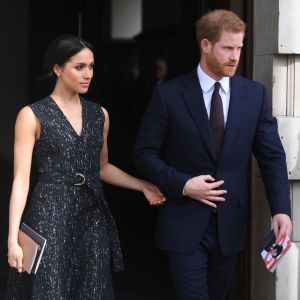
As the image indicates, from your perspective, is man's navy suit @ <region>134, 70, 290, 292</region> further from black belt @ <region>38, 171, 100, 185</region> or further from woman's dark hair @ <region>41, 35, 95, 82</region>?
woman's dark hair @ <region>41, 35, 95, 82</region>

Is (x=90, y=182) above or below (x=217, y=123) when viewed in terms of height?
below

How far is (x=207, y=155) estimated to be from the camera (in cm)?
470

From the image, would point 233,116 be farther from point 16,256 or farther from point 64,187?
point 16,256

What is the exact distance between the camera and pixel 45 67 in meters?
4.70

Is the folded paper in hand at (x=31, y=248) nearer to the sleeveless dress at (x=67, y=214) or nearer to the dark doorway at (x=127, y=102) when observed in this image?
the sleeveless dress at (x=67, y=214)

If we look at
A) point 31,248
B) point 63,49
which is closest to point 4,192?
point 63,49

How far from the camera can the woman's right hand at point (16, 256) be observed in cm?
440

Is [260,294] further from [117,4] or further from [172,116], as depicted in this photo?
[117,4]

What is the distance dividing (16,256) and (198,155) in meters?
1.02

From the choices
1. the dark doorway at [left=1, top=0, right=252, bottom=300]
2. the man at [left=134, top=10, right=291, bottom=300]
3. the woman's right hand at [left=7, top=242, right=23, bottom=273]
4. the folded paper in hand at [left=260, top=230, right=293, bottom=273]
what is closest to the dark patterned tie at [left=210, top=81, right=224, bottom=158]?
the man at [left=134, top=10, right=291, bottom=300]

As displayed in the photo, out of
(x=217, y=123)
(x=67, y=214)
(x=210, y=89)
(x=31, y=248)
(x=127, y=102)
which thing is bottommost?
(x=127, y=102)

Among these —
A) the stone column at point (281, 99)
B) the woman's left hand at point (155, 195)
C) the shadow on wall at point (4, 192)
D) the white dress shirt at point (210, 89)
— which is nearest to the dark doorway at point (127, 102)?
the stone column at point (281, 99)

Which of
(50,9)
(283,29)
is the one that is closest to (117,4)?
(50,9)

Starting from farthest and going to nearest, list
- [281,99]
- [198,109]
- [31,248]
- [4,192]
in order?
1. [4,192]
2. [281,99]
3. [198,109]
4. [31,248]
